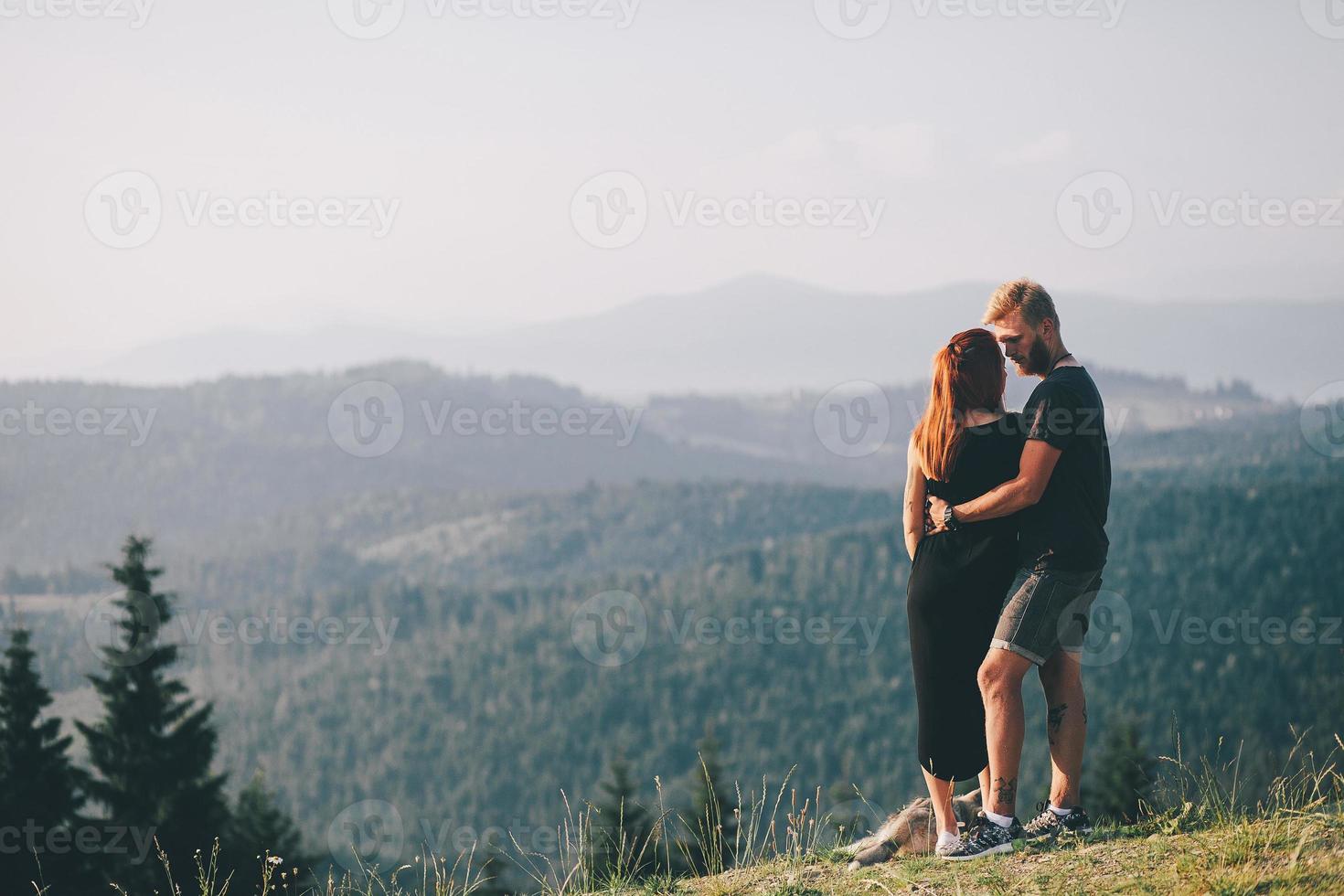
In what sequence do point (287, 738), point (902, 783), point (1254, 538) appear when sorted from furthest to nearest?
point (287, 738) → point (1254, 538) → point (902, 783)

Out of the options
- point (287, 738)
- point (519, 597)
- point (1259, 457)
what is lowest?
point (287, 738)

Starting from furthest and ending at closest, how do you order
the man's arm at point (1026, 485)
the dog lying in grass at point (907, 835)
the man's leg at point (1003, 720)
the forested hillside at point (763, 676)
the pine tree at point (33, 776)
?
the forested hillside at point (763, 676) < the pine tree at point (33, 776) < the dog lying in grass at point (907, 835) < the man's leg at point (1003, 720) < the man's arm at point (1026, 485)

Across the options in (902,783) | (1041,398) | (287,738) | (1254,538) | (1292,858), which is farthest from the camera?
(287,738)

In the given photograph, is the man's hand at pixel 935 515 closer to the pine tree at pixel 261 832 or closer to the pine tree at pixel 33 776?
the pine tree at pixel 33 776

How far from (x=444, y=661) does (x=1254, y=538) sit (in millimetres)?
101511

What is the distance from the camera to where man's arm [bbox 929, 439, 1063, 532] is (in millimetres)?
6770

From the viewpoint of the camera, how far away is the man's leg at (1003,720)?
6891 mm

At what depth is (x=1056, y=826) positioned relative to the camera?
23.7 ft

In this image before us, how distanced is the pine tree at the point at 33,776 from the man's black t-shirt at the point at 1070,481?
84.9ft

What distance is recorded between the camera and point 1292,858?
6086 millimetres

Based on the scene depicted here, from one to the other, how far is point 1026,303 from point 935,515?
1.37 metres

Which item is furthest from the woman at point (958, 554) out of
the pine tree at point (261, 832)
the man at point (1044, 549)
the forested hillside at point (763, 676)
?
the forested hillside at point (763, 676)

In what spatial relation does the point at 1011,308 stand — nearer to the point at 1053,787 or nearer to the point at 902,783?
the point at 1053,787

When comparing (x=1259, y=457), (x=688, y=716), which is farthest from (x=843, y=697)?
(x=1259, y=457)
